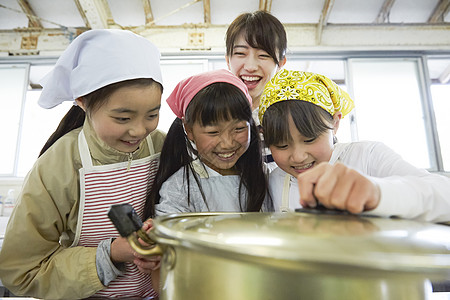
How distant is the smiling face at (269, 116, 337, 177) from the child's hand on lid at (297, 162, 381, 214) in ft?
Result: 1.08

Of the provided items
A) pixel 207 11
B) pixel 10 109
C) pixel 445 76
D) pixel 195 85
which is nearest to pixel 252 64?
pixel 195 85

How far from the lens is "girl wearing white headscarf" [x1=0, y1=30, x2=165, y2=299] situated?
609 millimetres

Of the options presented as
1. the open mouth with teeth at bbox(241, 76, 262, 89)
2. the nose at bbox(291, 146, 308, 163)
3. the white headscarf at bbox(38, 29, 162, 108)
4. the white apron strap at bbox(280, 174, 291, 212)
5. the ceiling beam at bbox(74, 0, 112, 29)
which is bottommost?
the white apron strap at bbox(280, 174, 291, 212)

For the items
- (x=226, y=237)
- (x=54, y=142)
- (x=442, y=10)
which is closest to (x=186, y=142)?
(x=54, y=142)

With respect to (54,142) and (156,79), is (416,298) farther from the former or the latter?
(54,142)

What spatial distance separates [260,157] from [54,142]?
21.4 inches

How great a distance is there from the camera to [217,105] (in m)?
0.74

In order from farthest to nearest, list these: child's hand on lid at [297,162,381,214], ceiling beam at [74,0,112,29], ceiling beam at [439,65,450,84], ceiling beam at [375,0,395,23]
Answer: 1. ceiling beam at [439,65,450,84]
2. ceiling beam at [375,0,395,23]
3. ceiling beam at [74,0,112,29]
4. child's hand on lid at [297,162,381,214]

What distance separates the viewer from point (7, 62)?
2.81m

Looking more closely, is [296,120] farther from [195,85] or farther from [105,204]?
[105,204]

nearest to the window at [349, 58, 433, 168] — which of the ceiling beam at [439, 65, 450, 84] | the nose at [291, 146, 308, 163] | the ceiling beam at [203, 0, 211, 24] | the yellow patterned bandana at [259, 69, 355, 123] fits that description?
the ceiling beam at [439, 65, 450, 84]

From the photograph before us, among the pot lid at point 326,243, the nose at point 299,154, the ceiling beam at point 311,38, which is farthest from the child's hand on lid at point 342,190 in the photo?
the ceiling beam at point 311,38

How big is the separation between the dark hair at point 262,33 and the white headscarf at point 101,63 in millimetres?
493

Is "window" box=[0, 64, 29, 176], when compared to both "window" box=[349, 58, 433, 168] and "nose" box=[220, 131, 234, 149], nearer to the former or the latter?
"nose" box=[220, 131, 234, 149]
